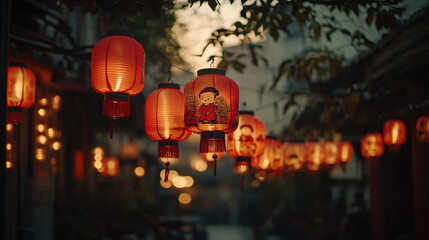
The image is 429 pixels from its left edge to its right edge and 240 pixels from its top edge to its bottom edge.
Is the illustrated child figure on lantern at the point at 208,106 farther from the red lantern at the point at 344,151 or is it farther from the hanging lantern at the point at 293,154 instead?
the red lantern at the point at 344,151

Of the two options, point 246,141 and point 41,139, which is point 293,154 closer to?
point 246,141

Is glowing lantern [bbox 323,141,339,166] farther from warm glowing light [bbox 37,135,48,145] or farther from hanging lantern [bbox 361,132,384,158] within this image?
warm glowing light [bbox 37,135,48,145]

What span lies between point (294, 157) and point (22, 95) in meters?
7.51

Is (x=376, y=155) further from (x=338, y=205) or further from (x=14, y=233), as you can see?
(x=14, y=233)

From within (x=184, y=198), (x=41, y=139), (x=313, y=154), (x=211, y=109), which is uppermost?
(x=211, y=109)

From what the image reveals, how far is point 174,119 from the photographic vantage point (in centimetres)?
646

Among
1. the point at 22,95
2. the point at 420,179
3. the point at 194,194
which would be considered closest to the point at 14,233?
the point at 22,95

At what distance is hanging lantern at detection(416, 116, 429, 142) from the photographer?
9086 mm

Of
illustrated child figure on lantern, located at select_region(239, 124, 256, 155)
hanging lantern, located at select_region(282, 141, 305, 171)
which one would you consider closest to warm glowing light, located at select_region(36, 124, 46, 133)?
illustrated child figure on lantern, located at select_region(239, 124, 256, 155)

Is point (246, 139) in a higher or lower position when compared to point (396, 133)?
lower

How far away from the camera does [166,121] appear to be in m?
6.42

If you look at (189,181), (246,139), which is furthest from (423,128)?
(189,181)

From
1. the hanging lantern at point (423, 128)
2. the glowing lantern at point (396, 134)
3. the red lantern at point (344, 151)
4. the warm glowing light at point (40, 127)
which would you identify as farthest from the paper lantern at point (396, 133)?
the warm glowing light at point (40, 127)

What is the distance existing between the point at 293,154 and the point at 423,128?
13.1ft
